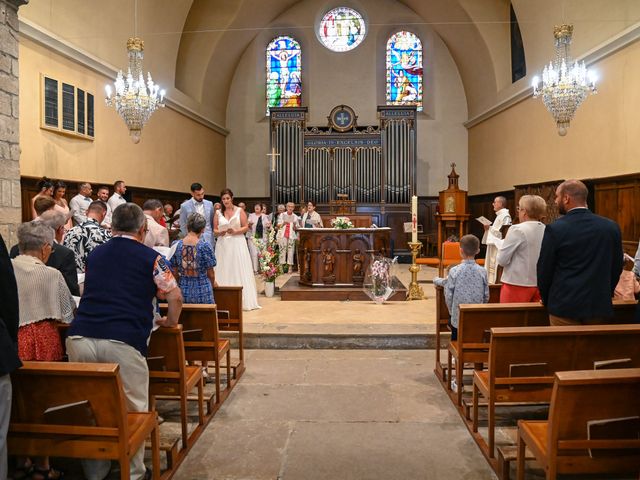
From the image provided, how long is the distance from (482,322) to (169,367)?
214 cm

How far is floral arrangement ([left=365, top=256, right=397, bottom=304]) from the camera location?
699cm

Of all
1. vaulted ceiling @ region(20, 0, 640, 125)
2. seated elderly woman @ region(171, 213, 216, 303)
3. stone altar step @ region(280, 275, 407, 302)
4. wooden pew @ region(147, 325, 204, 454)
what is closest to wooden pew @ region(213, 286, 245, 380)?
seated elderly woman @ region(171, 213, 216, 303)

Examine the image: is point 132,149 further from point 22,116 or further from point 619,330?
point 619,330

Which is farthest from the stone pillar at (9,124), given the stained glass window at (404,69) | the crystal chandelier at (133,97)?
the stained glass window at (404,69)

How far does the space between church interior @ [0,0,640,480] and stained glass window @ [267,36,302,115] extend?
0.07 meters

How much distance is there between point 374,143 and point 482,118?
2793mm

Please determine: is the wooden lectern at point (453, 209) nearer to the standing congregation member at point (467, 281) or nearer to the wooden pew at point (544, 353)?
the standing congregation member at point (467, 281)

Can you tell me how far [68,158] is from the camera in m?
7.72

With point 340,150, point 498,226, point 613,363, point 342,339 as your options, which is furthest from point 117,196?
point 340,150

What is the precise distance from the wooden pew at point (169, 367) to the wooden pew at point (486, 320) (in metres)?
1.87

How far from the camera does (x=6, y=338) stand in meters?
2.14

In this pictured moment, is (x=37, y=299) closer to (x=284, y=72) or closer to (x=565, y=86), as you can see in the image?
(x=565, y=86)

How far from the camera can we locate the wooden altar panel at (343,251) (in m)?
7.95

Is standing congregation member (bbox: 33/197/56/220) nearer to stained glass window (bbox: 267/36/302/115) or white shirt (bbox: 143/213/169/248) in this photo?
white shirt (bbox: 143/213/169/248)
